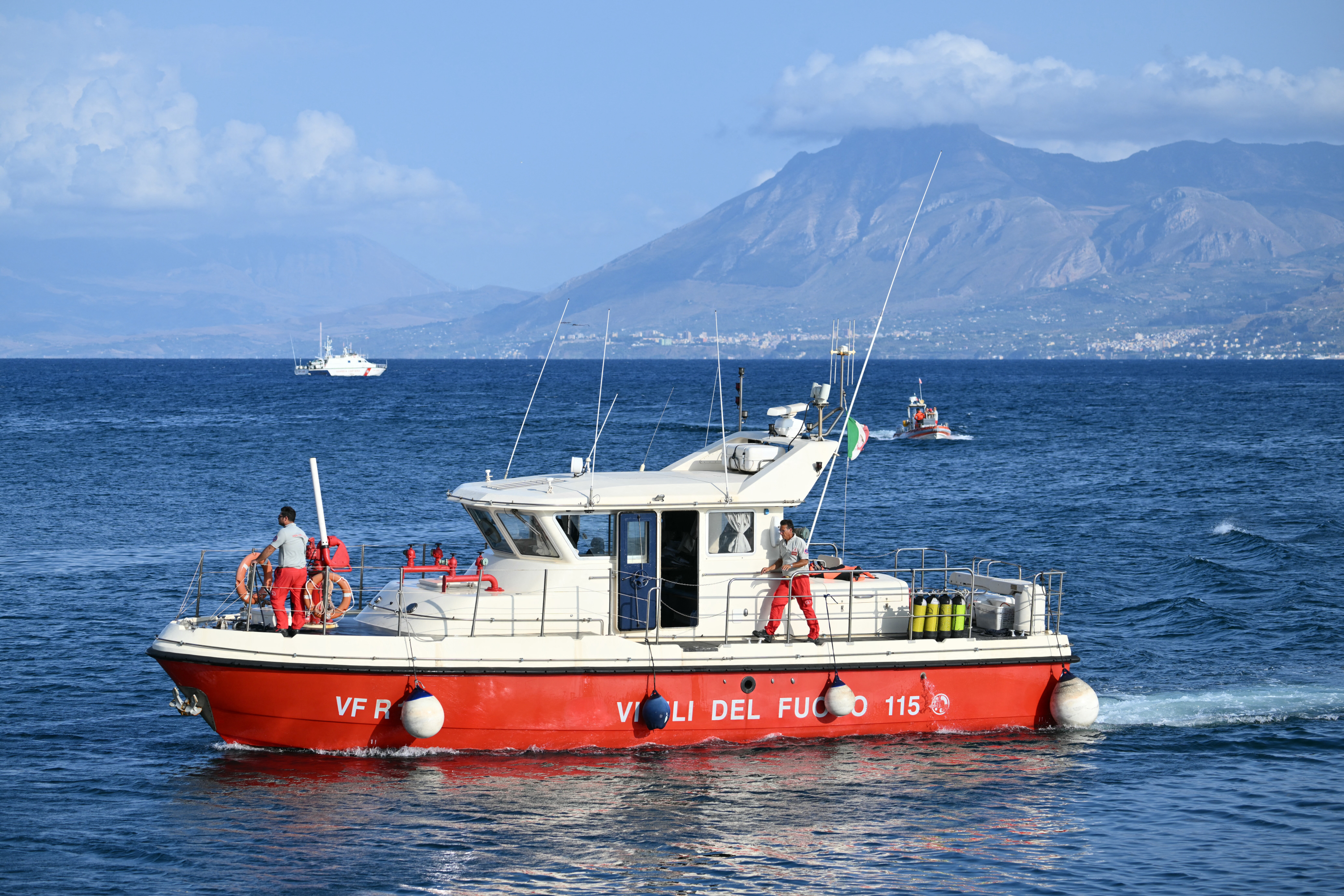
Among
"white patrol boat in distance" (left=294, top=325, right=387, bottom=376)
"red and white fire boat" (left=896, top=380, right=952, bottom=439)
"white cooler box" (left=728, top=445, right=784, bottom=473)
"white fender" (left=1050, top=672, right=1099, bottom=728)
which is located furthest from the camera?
"white patrol boat in distance" (left=294, top=325, right=387, bottom=376)

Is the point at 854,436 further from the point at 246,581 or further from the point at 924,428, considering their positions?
the point at 924,428

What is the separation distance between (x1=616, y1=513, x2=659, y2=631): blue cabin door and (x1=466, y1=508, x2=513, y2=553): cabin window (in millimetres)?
1325

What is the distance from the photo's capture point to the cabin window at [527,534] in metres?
15.6

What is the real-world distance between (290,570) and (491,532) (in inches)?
90.5

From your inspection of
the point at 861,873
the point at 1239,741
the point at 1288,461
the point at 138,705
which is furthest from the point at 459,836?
the point at 1288,461

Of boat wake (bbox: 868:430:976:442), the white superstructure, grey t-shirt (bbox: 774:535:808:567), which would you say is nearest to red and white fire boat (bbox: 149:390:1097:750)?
grey t-shirt (bbox: 774:535:808:567)

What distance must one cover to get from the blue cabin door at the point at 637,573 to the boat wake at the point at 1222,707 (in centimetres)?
632

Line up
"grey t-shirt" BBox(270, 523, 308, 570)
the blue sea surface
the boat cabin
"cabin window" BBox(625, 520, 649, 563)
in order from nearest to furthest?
the blue sea surface < "grey t-shirt" BBox(270, 523, 308, 570) < the boat cabin < "cabin window" BBox(625, 520, 649, 563)

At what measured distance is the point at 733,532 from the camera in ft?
52.6

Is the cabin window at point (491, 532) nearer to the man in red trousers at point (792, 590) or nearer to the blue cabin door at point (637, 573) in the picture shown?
the blue cabin door at point (637, 573)

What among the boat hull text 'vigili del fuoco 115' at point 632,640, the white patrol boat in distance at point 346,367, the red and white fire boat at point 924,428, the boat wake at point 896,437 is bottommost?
the boat hull text 'vigili del fuoco 115' at point 632,640

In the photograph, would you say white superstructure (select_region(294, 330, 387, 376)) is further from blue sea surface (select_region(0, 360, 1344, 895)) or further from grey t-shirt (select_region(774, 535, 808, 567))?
grey t-shirt (select_region(774, 535, 808, 567))

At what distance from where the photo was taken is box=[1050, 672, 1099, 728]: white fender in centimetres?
1611

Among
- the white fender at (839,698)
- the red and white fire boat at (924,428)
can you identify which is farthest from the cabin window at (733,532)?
the red and white fire boat at (924,428)
